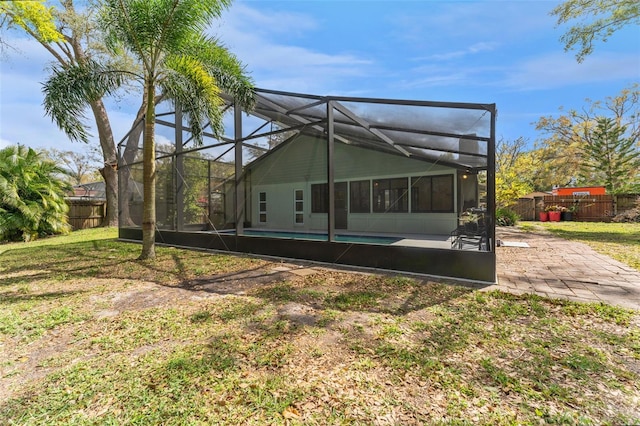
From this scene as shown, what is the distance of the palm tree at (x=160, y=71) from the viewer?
5277 mm

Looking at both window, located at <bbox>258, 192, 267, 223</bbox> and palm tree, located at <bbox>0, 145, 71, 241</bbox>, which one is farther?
window, located at <bbox>258, 192, 267, 223</bbox>

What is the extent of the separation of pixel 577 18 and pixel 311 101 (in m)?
11.6

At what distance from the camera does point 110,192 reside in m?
14.0

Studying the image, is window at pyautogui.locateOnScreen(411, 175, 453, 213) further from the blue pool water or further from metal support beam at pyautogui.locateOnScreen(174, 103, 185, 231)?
metal support beam at pyautogui.locateOnScreen(174, 103, 185, 231)

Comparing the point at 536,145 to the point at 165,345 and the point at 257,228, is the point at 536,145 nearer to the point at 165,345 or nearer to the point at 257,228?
the point at 257,228

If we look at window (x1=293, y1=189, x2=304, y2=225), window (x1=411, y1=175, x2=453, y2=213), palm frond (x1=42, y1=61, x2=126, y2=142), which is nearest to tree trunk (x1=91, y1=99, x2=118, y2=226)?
window (x1=293, y1=189, x2=304, y2=225)

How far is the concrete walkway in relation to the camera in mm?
3762

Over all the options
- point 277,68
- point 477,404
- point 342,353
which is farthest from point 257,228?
point 477,404

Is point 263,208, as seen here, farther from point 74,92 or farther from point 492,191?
point 492,191

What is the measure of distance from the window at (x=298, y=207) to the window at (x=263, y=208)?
1593 millimetres

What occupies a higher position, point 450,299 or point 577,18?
point 577,18

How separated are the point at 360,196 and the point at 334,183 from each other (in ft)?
7.99

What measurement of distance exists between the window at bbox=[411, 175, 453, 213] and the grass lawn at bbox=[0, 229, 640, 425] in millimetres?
5710

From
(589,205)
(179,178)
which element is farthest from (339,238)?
(589,205)
